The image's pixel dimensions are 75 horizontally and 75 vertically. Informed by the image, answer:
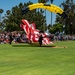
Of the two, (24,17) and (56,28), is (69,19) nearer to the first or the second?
(56,28)

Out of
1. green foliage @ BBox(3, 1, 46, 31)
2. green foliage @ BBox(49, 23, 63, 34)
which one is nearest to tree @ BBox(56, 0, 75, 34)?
green foliage @ BBox(49, 23, 63, 34)

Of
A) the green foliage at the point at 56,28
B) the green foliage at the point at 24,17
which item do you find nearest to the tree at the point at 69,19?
the green foliage at the point at 56,28

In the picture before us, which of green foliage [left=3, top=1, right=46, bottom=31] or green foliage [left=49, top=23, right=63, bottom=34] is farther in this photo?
green foliage [left=49, top=23, right=63, bottom=34]

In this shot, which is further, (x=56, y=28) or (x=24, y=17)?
(x=56, y=28)

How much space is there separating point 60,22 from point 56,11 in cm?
6580

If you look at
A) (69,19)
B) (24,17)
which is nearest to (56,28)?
(69,19)

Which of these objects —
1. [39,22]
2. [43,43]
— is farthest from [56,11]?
[39,22]

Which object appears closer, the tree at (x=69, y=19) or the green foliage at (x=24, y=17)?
the green foliage at (x=24, y=17)

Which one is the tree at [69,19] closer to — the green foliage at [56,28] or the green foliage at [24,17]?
the green foliage at [56,28]

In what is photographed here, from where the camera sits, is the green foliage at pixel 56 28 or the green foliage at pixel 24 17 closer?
the green foliage at pixel 24 17

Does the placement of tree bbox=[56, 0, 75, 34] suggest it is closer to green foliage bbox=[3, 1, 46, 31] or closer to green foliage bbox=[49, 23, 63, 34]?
green foliage bbox=[49, 23, 63, 34]

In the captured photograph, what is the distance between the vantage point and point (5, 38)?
50031 mm

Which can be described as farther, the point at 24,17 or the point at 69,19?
the point at 69,19

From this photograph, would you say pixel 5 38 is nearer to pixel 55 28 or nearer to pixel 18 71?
pixel 18 71
